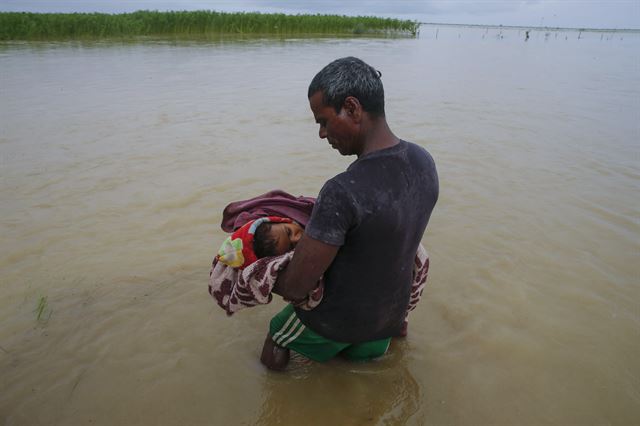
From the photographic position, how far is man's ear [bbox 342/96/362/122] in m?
1.46

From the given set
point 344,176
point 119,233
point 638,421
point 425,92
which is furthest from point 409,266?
point 425,92

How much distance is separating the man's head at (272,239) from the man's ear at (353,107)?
23.5 inches

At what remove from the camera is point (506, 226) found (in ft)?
12.0

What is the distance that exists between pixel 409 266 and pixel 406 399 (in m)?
0.69

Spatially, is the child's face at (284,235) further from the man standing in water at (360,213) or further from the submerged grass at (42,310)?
the submerged grass at (42,310)

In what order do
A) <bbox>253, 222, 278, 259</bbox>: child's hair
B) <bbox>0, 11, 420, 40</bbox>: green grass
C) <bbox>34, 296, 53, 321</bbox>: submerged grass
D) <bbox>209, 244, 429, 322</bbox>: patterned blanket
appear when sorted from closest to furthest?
<bbox>209, 244, 429, 322</bbox>: patterned blanket < <bbox>253, 222, 278, 259</bbox>: child's hair < <bbox>34, 296, 53, 321</bbox>: submerged grass < <bbox>0, 11, 420, 40</bbox>: green grass

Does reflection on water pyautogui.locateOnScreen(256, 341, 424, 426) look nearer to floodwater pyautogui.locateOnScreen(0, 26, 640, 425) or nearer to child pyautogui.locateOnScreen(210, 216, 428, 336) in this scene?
floodwater pyautogui.locateOnScreen(0, 26, 640, 425)

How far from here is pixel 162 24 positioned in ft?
76.3

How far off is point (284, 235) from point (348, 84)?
28.3 inches

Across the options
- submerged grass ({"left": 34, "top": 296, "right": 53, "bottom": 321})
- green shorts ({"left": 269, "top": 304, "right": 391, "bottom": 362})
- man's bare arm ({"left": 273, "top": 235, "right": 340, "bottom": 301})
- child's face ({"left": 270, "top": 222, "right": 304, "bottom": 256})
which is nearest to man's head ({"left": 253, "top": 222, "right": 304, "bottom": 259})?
child's face ({"left": 270, "top": 222, "right": 304, "bottom": 256})

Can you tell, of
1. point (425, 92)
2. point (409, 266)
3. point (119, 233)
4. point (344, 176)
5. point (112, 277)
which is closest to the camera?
point (344, 176)

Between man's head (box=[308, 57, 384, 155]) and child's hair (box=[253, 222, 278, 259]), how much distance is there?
52cm

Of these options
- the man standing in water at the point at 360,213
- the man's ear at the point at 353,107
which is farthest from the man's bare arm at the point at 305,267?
the man's ear at the point at 353,107

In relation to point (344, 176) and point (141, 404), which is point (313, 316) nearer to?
point (344, 176)
